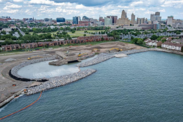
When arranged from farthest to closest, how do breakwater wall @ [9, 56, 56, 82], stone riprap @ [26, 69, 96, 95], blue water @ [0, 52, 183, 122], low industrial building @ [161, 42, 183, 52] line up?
low industrial building @ [161, 42, 183, 52] < breakwater wall @ [9, 56, 56, 82] < stone riprap @ [26, 69, 96, 95] < blue water @ [0, 52, 183, 122]

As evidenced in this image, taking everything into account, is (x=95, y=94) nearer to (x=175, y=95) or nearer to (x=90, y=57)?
(x=175, y=95)

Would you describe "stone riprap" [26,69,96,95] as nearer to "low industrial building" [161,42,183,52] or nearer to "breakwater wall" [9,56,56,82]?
"breakwater wall" [9,56,56,82]

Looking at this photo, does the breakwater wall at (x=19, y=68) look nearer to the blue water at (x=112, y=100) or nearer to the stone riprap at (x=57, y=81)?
the stone riprap at (x=57, y=81)

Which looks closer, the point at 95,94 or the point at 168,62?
the point at 95,94

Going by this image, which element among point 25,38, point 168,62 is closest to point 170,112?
point 168,62

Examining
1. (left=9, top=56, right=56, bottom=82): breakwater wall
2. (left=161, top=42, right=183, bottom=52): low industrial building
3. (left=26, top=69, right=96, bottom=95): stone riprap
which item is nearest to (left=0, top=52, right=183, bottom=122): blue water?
(left=26, top=69, right=96, bottom=95): stone riprap

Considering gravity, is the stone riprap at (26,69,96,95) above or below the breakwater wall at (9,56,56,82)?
below

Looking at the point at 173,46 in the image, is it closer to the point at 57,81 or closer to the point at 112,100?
the point at 112,100

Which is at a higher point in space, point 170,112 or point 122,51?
point 122,51
